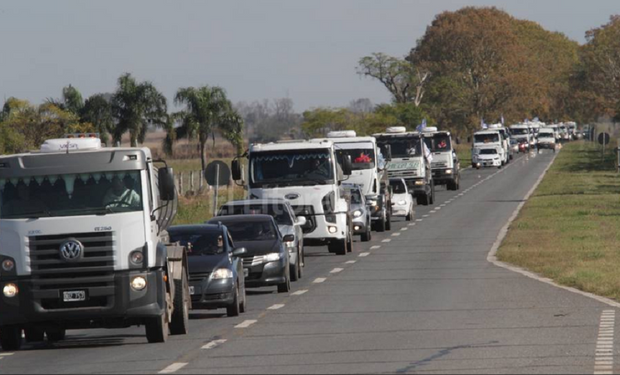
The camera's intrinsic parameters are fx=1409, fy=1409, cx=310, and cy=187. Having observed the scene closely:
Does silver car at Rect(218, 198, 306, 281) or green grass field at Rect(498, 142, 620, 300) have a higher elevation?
silver car at Rect(218, 198, 306, 281)

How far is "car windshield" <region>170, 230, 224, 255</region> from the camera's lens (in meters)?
21.0

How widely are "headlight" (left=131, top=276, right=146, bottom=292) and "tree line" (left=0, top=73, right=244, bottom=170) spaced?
34.7m

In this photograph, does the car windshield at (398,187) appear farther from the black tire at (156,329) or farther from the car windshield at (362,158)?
the black tire at (156,329)

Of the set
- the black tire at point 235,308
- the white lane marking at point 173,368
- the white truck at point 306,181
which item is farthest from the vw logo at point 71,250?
the white truck at point 306,181

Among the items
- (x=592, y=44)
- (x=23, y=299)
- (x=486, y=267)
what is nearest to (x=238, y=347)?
(x=23, y=299)

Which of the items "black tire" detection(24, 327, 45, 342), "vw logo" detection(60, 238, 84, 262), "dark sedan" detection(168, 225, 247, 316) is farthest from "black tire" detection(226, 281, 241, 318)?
"vw logo" detection(60, 238, 84, 262)

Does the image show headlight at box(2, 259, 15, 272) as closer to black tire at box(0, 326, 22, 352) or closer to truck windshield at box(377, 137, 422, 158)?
black tire at box(0, 326, 22, 352)

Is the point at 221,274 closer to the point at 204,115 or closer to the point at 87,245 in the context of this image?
the point at 87,245

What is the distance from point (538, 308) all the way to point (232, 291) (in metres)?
A: 4.52

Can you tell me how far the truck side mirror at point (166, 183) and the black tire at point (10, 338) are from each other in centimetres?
260

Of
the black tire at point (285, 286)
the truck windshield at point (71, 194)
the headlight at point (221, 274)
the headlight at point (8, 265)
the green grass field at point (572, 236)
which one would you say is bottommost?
the green grass field at point (572, 236)

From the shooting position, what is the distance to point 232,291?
67.1ft

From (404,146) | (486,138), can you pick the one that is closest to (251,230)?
(404,146)

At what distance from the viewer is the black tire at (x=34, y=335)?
18384 mm
